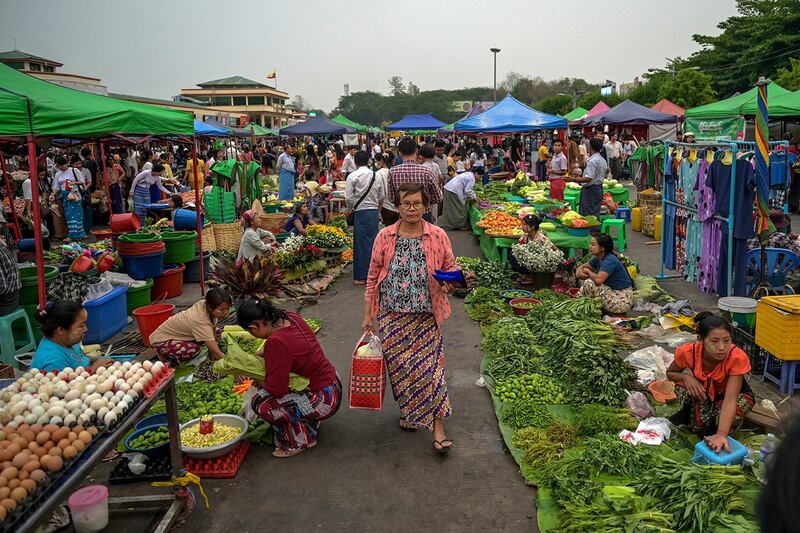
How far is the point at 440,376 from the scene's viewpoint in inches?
186

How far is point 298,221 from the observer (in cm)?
1182

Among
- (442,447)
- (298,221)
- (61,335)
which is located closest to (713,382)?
(442,447)

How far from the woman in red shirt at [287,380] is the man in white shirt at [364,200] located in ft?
15.7

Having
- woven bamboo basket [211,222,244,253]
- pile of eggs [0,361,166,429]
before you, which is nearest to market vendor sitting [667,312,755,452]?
pile of eggs [0,361,166,429]

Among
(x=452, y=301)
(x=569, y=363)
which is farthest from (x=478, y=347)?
(x=452, y=301)

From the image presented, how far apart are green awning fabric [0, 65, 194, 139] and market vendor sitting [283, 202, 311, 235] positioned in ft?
13.1

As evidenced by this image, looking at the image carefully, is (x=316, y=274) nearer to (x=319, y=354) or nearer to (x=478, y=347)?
(x=478, y=347)

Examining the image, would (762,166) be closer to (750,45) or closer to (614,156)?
(614,156)

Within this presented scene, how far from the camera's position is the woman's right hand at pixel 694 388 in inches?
173

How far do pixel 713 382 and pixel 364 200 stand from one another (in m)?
5.96

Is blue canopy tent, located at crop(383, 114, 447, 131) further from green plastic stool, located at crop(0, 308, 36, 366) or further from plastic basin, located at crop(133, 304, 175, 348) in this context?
green plastic stool, located at crop(0, 308, 36, 366)

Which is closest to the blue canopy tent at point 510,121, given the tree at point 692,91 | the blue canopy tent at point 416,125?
the blue canopy tent at point 416,125

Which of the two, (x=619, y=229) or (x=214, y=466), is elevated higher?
(x=619, y=229)

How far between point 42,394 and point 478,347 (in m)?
4.66
